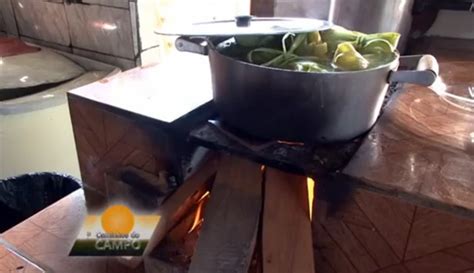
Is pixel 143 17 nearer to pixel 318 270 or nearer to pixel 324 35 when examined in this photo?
pixel 324 35

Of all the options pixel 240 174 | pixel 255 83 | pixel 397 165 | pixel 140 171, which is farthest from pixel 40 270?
pixel 397 165

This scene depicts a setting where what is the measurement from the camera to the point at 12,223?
121 centimetres

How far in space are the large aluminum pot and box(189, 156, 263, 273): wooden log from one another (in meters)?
0.09

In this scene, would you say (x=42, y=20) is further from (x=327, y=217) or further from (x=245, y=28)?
(x=327, y=217)

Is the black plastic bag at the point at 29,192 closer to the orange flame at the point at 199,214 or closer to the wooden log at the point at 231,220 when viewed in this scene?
the orange flame at the point at 199,214

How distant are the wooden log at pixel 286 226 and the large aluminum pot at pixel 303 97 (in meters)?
0.10

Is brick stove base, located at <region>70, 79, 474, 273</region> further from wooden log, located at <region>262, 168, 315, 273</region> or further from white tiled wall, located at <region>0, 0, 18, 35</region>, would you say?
white tiled wall, located at <region>0, 0, 18, 35</region>

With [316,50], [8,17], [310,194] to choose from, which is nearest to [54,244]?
[310,194]

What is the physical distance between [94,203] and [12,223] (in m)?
0.57

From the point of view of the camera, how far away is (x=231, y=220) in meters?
0.63

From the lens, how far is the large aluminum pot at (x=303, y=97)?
0.52 meters

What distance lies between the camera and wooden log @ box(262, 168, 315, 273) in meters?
0.60

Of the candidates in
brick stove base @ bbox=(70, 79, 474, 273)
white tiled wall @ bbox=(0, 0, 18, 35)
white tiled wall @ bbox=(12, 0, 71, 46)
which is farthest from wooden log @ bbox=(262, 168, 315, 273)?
white tiled wall @ bbox=(0, 0, 18, 35)

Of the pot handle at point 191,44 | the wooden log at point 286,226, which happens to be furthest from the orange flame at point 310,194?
the pot handle at point 191,44
